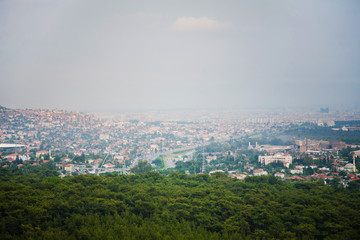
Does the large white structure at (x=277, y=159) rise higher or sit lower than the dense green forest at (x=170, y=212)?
lower

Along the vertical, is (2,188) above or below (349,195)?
above

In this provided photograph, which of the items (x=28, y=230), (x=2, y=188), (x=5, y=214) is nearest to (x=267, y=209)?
(x=28, y=230)

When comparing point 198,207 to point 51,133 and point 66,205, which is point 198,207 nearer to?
point 66,205

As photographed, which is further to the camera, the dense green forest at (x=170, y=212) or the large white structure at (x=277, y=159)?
the large white structure at (x=277, y=159)

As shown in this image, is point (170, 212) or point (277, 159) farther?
point (277, 159)

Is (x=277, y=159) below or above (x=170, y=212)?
below

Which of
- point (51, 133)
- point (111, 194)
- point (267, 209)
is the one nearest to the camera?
point (267, 209)

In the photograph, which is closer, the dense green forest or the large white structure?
the dense green forest

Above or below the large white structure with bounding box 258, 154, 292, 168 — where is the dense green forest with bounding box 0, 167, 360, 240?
above
